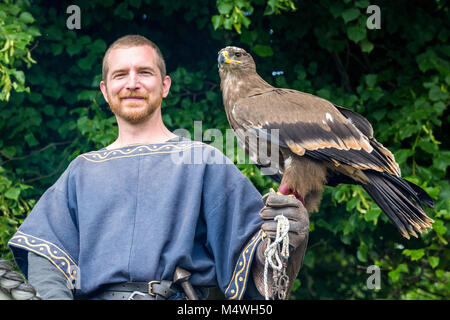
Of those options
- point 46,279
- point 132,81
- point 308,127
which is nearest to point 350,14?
point 308,127

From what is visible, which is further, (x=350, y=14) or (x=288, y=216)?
(x=350, y=14)

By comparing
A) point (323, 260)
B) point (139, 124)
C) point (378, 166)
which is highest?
point (139, 124)

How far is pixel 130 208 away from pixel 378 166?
103cm

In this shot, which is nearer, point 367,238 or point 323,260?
point 367,238

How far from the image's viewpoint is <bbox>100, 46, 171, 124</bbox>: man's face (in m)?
2.41

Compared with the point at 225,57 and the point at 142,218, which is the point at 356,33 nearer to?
the point at 225,57

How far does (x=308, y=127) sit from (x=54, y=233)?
1.16 m

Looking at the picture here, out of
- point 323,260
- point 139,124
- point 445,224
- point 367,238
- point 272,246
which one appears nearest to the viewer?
point 272,246

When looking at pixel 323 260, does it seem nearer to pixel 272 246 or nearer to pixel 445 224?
pixel 445 224

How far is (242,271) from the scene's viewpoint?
232 centimetres

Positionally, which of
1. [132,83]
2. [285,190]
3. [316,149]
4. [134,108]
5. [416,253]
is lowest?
[416,253]

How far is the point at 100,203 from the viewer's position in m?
2.38
